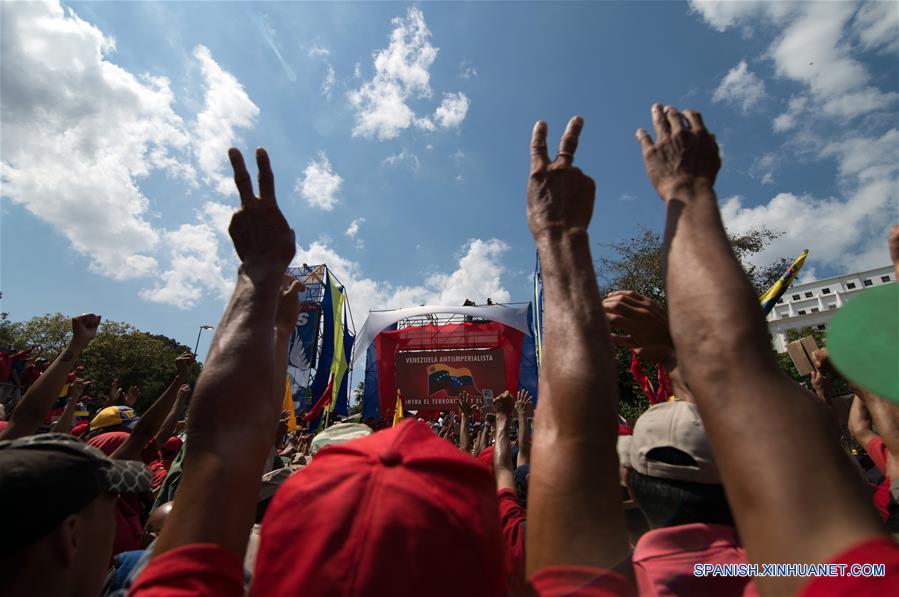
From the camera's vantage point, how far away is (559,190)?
1.39 m

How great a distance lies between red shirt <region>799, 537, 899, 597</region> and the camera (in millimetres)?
623

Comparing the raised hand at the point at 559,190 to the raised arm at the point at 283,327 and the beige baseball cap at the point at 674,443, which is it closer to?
the beige baseball cap at the point at 674,443

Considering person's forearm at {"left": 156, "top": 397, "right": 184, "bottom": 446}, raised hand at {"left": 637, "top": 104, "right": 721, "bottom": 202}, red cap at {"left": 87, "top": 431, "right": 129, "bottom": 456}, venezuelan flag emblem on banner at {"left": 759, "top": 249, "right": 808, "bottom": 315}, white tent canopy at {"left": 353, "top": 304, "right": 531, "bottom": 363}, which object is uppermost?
white tent canopy at {"left": 353, "top": 304, "right": 531, "bottom": 363}

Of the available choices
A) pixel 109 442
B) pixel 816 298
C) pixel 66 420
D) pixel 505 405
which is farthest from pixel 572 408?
pixel 816 298

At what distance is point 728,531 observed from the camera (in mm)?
1260

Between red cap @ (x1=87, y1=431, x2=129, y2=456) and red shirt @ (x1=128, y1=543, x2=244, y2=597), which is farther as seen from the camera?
red cap @ (x1=87, y1=431, x2=129, y2=456)

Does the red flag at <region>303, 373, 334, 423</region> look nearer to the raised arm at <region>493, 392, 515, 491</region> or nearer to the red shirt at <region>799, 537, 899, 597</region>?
the raised arm at <region>493, 392, 515, 491</region>

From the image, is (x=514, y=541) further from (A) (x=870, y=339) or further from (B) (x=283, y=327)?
(B) (x=283, y=327)

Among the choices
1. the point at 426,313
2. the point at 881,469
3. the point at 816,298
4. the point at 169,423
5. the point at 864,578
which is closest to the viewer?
the point at 864,578

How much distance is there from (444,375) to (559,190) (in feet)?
56.7

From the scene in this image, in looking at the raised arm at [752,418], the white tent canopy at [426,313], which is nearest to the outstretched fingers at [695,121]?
the raised arm at [752,418]

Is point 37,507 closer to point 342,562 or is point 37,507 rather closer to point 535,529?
point 342,562

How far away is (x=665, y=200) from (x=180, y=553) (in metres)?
1.51

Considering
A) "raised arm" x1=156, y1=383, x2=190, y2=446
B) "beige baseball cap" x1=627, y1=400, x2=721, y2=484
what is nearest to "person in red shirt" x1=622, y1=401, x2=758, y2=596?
"beige baseball cap" x1=627, y1=400, x2=721, y2=484
